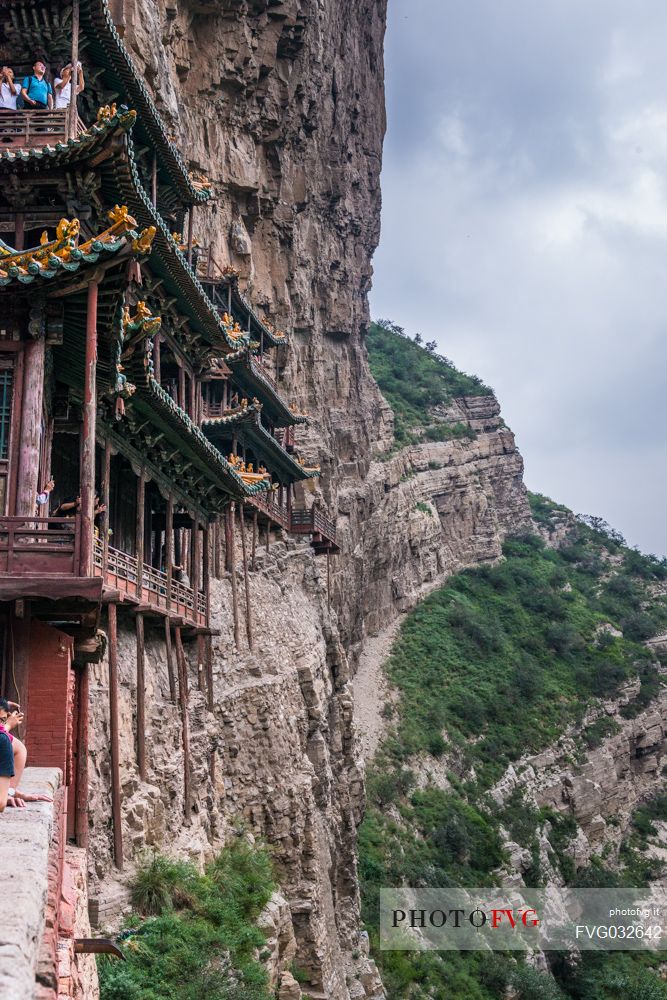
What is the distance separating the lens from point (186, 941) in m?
12.7

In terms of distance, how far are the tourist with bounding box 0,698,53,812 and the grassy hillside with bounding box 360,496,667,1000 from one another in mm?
25569

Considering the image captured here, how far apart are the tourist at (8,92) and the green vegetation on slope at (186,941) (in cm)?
1205

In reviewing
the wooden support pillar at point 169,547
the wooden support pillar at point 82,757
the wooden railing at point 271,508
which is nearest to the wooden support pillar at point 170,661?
the wooden support pillar at point 169,547

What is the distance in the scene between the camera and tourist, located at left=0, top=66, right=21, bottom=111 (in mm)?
14102

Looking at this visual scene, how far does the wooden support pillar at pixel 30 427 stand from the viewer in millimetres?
10047

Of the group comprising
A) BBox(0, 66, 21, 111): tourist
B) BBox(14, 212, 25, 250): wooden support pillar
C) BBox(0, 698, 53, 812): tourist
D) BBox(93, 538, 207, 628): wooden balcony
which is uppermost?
BBox(0, 66, 21, 111): tourist

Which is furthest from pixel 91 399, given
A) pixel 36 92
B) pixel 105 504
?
pixel 36 92

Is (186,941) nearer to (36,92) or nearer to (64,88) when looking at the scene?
(36,92)

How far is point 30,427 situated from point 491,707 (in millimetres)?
46076

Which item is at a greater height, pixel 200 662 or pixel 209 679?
pixel 200 662

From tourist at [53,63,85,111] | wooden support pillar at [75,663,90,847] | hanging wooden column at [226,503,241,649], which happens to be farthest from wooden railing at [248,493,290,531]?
wooden support pillar at [75,663,90,847]

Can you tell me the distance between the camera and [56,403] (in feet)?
40.2

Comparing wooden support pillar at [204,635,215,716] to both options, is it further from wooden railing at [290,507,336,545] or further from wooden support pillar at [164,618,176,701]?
wooden railing at [290,507,336,545]

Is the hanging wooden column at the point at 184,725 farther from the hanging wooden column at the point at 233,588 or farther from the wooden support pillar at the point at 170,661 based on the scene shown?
the hanging wooden column at the point at 233,588
